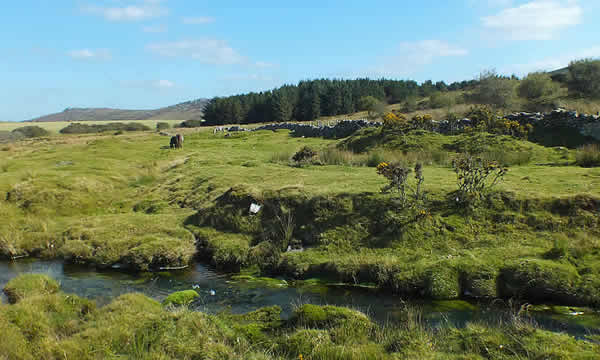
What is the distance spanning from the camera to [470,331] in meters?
8.38

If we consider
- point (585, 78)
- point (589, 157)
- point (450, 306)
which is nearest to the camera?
point (450, 306)

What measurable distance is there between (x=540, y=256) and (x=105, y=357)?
11.5 m

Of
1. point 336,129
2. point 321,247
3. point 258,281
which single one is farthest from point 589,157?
point 336,129

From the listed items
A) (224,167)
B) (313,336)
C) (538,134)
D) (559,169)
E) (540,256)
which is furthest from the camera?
(224,167)

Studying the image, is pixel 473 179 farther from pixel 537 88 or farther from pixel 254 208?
pixel 537 88

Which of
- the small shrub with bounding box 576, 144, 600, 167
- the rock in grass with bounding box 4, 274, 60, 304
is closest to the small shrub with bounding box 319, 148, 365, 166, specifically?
the small shrub with bounding box 576, 144, 600, 167

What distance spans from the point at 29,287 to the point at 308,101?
3937 inches

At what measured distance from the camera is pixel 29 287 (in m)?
12.5

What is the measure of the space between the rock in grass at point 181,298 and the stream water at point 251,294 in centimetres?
26

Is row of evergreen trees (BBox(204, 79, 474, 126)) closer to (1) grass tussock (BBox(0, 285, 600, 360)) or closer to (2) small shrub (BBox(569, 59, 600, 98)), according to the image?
(2) small shrub (BBox(569, 59, 600, 98))

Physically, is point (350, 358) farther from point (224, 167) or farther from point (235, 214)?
point (224, 167)

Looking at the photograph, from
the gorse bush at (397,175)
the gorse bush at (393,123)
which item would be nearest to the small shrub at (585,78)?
the gorse bush at (393,123)

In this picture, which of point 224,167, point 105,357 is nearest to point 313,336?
point 105,357

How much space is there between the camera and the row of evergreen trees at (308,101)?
351 ft
